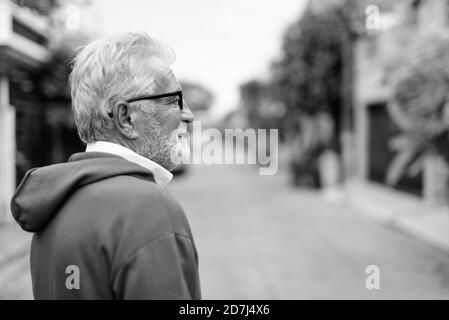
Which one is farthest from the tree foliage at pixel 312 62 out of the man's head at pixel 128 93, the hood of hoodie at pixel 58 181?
the hood of hoodie at pixel 58 181

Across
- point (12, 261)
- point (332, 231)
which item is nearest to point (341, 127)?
point (332, 231)

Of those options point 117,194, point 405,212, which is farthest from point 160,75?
point 405,212

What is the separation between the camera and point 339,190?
16484mm

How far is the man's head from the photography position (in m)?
1.28

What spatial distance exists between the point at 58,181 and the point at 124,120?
0.21 metres

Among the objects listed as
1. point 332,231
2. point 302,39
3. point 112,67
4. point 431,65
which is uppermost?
point 302,39

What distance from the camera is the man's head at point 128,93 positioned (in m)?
1.28

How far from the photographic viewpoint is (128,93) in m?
1.28

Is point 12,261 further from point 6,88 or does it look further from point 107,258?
point 107,258

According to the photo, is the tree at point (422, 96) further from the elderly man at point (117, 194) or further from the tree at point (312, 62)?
the tree at point (312, 62)

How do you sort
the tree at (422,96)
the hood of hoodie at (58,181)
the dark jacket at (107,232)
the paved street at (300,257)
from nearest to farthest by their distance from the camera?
the dark jacket at (107,232)
the hood of hoodie at (58,181)
the paved street at (300,257)
the tree at (422,96)

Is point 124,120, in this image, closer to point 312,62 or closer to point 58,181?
point 58,181

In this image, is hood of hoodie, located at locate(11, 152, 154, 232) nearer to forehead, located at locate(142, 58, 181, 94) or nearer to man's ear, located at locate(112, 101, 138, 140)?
man's ear, located at locate(112, 101, 138, 140)
